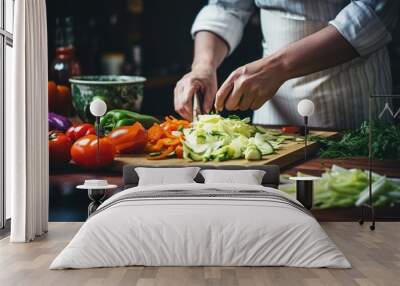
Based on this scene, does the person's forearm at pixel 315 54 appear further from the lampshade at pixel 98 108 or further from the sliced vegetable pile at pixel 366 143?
the lampshade at pixel 98 108

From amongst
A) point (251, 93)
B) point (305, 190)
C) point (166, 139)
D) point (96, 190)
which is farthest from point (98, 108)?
point (305, 190)

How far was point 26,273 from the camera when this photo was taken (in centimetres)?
436

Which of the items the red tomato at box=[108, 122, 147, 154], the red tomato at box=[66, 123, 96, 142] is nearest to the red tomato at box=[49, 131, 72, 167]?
the red tomato at box=[66, 123, 96, 142]

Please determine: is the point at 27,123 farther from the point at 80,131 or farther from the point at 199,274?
the point at 199,274

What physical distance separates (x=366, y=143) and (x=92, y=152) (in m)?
2.62

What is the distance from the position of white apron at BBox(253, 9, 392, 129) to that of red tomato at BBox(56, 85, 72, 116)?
6.00 ft

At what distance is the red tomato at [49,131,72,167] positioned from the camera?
21.6 feet

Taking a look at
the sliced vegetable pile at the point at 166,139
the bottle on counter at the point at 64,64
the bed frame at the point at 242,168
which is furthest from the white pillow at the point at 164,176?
the bottle on counter at the point at 64,64

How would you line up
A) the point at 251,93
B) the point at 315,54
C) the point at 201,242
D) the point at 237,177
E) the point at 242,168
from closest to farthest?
the point at 201,242, the point at 237,177, the point at 242,168, the point at 315,54, the point at 251,93

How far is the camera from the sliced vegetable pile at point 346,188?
21.9ft

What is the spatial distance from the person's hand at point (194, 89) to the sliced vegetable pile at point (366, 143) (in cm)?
109

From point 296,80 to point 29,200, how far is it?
2779 millimetres

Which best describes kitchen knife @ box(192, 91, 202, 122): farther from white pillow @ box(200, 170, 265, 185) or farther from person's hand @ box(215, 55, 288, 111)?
white pillow @ box(200, 170, 265, 185)

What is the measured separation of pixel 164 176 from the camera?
20.7 ft
